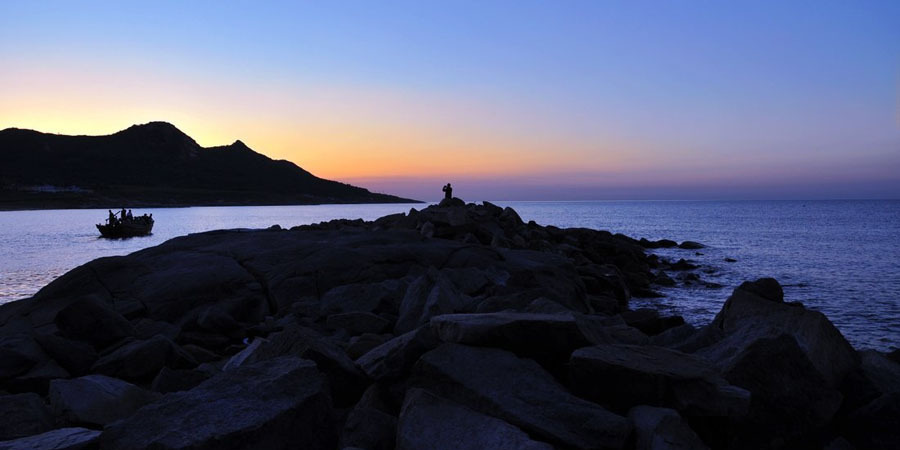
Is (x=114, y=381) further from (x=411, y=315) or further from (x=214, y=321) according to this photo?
(x=214, y=321)

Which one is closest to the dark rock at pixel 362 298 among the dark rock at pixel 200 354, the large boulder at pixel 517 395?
the dark rock at pixel 200 354

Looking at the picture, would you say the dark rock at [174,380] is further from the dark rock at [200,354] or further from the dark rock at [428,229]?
the dark rock at [428,229]

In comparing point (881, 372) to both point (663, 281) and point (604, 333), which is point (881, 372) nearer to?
point (604, 333)

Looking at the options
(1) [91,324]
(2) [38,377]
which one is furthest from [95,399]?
(1) [91,324]

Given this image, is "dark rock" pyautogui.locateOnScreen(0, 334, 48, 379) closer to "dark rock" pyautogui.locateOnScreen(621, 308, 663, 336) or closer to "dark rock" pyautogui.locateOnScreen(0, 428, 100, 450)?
"dark rock" pyautogui.locateOnScreen(0, 428, 100, 450)

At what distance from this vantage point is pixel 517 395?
14.9ft

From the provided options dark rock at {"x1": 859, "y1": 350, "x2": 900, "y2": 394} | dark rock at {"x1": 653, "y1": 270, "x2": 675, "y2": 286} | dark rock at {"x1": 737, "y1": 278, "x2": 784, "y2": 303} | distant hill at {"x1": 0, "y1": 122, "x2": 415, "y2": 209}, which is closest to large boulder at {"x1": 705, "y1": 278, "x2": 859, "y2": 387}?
dark rock at {"x1": 859, "y1": 350, "x2": 900, "y2": 394}

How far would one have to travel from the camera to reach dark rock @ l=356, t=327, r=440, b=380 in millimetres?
5219

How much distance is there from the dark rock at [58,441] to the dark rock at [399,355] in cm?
213

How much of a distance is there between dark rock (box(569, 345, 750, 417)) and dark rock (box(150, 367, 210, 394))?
3.96m

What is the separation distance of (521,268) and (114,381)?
9.56 m

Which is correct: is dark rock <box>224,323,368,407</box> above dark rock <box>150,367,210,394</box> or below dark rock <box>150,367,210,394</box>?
above

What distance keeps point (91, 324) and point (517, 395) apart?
7.04 metres

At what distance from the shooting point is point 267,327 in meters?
10.3
